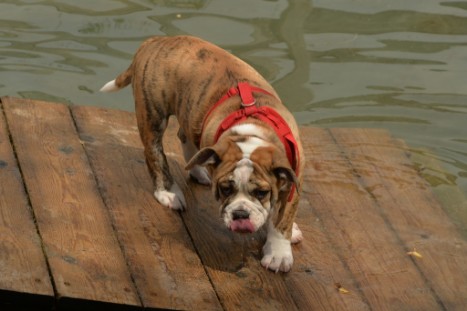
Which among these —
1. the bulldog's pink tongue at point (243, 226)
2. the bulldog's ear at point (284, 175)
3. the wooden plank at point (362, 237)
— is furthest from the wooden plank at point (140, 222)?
the wooden plank at point (362, 237)

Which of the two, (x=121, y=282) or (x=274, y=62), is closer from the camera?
(x=121, y=282)

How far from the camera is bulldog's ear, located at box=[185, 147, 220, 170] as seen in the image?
5.86m

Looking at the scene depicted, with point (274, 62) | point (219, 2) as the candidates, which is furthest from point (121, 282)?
point (219, 2)

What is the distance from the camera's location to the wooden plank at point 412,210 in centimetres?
649

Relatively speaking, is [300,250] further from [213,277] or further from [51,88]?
[51,88]

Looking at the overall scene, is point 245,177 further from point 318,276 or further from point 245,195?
point 318,276

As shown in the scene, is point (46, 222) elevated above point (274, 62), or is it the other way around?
point (46, 222)

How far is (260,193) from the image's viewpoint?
583 cm

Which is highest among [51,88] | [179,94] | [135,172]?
[179,94]

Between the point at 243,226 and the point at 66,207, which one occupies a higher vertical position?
the point at 243,226

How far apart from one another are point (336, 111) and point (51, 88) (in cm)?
229

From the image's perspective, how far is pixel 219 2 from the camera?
36.2 feet

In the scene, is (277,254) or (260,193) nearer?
(260,193)

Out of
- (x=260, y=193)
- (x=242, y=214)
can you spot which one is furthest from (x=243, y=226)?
(x=260, y=193)
